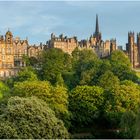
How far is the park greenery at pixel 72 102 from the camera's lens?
39.8m

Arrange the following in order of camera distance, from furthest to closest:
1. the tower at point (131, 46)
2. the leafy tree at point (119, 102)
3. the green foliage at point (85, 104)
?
the tower at point (131, 46) < the green foliage at point (85, 104) < the leafy tree at point (119, 102)

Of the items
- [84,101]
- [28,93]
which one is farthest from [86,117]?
[28,93]

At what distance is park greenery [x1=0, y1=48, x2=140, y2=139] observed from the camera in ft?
131

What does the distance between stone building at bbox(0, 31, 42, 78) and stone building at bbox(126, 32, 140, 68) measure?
2307 cm

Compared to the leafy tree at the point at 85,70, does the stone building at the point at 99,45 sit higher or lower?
higher

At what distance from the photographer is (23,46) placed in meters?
134

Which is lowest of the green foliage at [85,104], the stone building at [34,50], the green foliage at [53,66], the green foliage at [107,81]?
the green foliage at [85,104]

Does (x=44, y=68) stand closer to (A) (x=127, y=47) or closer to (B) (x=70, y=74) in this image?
(B) (x=70, y=74)

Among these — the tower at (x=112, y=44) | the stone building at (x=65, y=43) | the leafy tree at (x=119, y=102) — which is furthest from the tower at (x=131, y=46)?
the leafy tree at (x=119, y=102)

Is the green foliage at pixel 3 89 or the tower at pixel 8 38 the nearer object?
the green foliage at pixel 3 89

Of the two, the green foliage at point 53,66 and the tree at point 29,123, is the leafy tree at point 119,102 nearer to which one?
the tree at point 29,123

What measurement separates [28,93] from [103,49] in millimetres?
86823

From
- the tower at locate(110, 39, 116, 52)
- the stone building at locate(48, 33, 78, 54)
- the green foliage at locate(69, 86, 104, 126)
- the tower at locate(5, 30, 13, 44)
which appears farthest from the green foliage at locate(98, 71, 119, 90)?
the stone building at locate(48, 33, 78, 54)

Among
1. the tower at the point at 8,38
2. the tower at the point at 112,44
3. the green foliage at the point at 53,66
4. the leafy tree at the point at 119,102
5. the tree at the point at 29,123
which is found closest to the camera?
the tree at the point at 29,123
